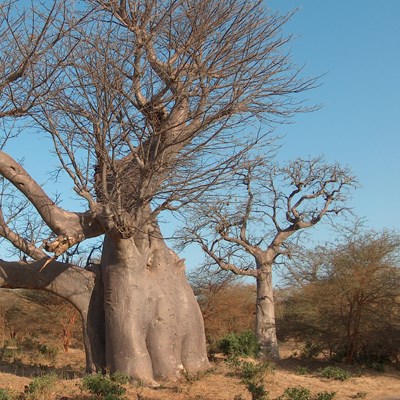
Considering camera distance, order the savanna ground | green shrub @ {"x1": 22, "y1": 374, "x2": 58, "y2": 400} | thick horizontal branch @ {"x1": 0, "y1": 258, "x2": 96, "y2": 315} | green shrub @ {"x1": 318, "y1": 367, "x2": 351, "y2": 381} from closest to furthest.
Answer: green shrub @ {"x1": 22, "y1": 374, "x2": 58, "y2": 400} < the savanna ground < thick horizontal branch @ {"x1": 0, "y1": 258, "x2": 96, "y2": 315} < green shrub @ {"x1": 318, "y1": 367, "x2": 351, "y2": 381}

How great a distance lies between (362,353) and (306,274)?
286 centimetres

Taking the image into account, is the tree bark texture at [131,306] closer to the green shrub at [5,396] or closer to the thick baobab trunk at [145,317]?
the thick baobab trunk at [145,317]

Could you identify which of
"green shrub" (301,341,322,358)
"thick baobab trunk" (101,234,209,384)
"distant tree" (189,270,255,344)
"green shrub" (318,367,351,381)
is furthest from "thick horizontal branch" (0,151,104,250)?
"distant tree" (189,270,255,344)

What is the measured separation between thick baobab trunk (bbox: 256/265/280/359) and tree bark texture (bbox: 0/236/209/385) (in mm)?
6307

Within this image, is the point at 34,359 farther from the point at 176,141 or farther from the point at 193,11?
the point at 193,11

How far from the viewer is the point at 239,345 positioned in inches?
536

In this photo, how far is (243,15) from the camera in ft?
26.6


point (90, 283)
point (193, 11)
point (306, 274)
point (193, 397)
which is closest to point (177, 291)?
point (90, 283)

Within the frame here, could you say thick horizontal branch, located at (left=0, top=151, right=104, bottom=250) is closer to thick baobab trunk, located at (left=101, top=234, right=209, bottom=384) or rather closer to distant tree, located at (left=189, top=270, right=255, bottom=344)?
thick baobab trunk, located at (left=101, top=234, right=209, bottom=384)

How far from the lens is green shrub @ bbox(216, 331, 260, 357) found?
44.3ft

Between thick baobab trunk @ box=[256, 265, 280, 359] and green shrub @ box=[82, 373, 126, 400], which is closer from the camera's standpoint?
green shrub @ box=[82, 373, 126, 400]

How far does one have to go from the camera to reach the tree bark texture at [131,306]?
8.46 metres

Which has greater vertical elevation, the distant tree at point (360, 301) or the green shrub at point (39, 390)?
the distant tree at point (360, 301)

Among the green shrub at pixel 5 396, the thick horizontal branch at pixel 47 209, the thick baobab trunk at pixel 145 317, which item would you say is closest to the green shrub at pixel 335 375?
the thick baobab trunk at pixel 145 317
